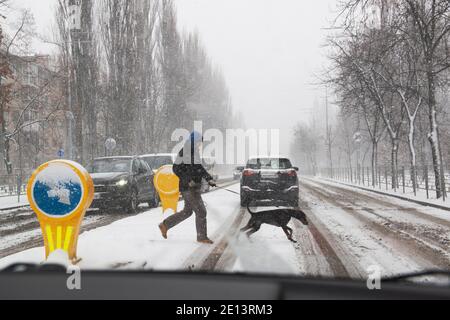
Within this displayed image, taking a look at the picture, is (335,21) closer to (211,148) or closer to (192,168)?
(192,168)

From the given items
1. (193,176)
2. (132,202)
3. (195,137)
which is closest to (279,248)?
(193,176)

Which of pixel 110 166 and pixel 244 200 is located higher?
pixel 110 166

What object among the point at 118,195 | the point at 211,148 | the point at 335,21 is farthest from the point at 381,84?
the point at 211,148

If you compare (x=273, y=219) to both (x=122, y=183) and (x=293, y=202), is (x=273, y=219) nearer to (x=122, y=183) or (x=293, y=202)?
(x=293, y=202)

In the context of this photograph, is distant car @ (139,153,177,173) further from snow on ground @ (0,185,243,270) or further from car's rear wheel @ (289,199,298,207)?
snow on ground @ (0,185,243,270)

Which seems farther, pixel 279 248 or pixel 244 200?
pixel 244 200

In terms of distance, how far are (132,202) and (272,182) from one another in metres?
3.99

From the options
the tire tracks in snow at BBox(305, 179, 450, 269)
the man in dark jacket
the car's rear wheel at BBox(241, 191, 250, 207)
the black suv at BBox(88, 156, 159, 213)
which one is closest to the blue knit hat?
the man in dark jacket

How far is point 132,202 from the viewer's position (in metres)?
13.0

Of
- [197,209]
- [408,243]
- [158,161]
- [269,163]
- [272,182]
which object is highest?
[158,161]

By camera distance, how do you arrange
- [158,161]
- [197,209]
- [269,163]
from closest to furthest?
1. [197,209]
2. [269,163]
3. [158,161]

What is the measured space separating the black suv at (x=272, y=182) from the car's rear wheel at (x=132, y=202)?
3141 millimetres

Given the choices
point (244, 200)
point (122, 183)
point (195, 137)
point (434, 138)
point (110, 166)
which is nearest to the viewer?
point (195, 137)

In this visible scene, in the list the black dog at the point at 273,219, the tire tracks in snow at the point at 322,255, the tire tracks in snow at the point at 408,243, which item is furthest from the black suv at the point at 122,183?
the black dog at the point at 273,219
